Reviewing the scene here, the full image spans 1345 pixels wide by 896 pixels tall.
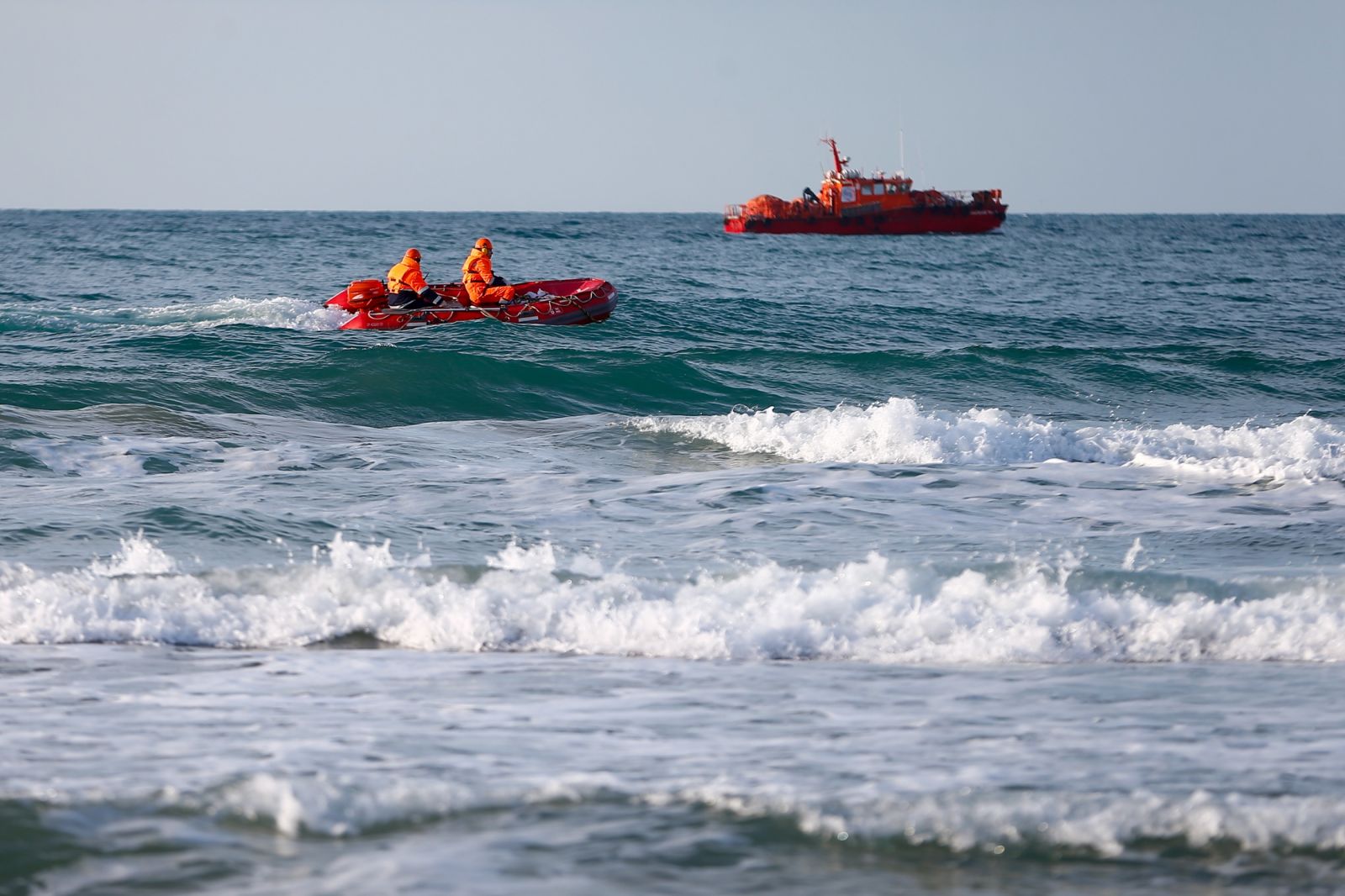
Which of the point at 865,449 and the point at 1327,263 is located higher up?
the point at 1327,263

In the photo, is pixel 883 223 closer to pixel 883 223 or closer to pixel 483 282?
pixel 883 223

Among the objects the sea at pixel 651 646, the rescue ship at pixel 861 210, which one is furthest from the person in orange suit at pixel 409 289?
the rescue ship at pixel 861 210

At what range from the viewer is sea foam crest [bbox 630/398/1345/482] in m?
9.79

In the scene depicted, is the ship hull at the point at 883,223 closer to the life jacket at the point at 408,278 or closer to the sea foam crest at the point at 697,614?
the life jacket at the point at 408,278

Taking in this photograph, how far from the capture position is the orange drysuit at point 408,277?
17125mm

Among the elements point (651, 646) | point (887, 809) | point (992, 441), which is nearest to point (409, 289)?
point (992, 441)

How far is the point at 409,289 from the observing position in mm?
17078

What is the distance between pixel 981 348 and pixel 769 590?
42.0ft

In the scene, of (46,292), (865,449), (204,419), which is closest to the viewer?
(865,449)

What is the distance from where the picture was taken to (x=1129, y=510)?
791cm

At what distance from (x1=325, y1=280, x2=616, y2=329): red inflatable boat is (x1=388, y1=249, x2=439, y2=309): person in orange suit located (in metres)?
0.11

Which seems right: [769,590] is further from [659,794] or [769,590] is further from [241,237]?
[241,237]

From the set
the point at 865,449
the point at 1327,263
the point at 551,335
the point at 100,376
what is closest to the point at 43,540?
the point at 865,449

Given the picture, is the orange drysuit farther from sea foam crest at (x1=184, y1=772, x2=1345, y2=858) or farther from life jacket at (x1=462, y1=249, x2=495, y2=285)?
sea foam crest at (x1=184, y1=772, x2=1345, y2=858)
